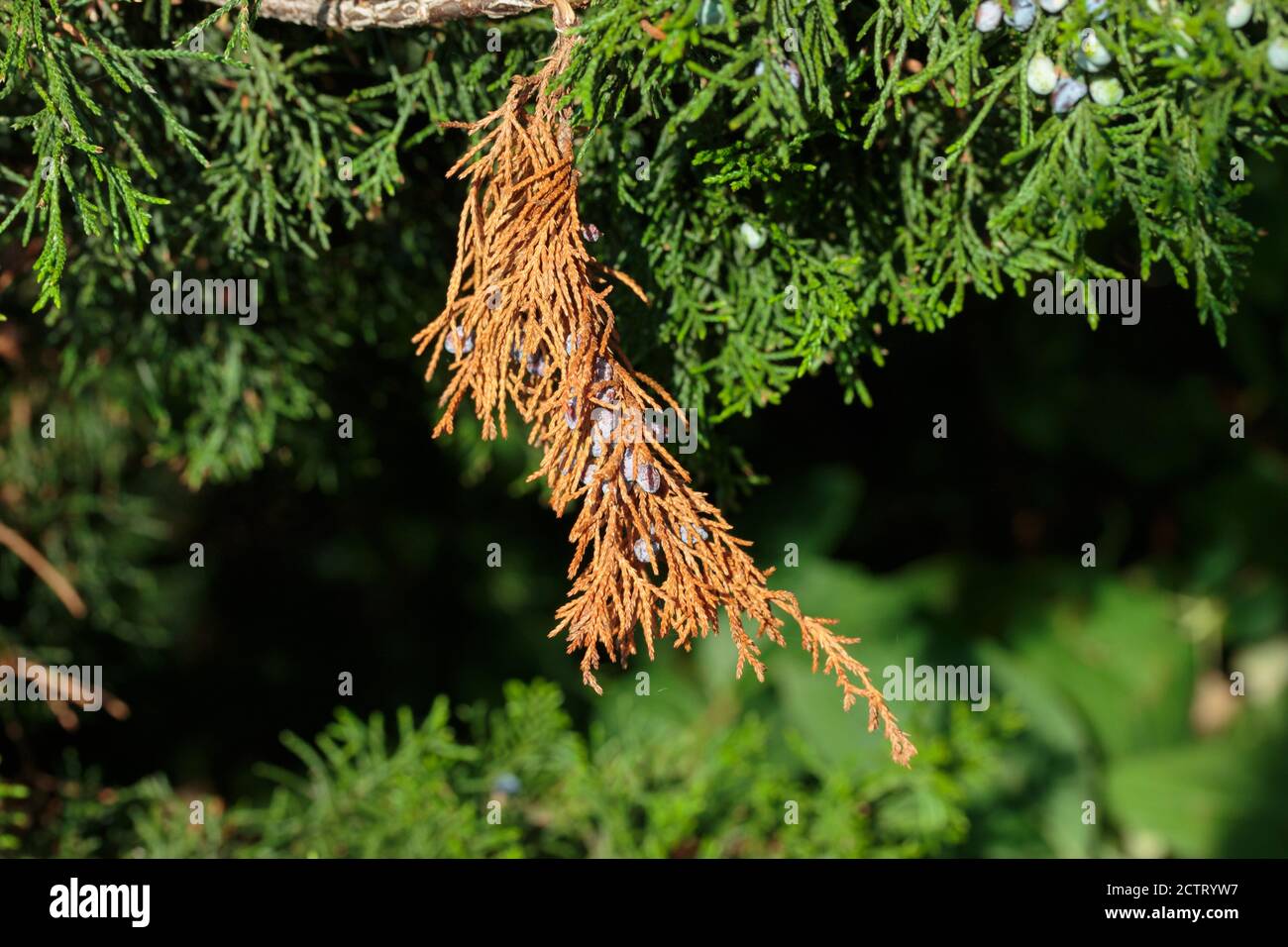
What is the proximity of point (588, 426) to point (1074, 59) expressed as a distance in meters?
0.31

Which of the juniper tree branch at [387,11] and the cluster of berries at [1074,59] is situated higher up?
the juniper tree branch at [387,11]

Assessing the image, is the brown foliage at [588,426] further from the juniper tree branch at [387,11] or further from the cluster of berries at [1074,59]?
the cluster of berries at [1074,59]

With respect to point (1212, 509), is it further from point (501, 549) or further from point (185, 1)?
point (185, 1)

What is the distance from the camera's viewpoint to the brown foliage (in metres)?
0.57

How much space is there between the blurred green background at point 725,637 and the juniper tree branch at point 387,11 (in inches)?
15.3

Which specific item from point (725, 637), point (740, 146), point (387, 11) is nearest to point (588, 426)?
point (740, 146)

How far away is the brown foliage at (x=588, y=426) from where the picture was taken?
1.86ft

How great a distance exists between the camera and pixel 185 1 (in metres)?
0.78

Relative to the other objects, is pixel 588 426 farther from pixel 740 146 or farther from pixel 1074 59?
pixel 1074 59

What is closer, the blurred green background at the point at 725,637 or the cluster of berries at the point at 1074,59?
the cluster of berries at the point at 1074,59

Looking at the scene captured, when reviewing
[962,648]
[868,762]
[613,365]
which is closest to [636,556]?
[613,365]

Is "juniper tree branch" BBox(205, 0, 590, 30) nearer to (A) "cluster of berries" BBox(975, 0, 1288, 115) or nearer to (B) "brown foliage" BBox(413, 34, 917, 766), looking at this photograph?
(B) "brown foliage" BBox(413, 34, 917, 766)

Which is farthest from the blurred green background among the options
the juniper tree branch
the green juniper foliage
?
the juniper tree branch

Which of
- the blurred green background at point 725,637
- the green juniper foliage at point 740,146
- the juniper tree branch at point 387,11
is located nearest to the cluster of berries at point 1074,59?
the green juniper foliage at point 740,146
